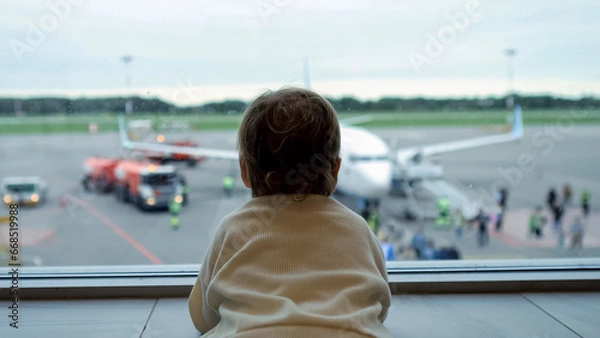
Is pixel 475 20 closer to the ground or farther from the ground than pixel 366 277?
farther from the ground

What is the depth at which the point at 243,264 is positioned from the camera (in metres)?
0.62

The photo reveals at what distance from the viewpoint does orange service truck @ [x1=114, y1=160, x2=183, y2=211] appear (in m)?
2.10

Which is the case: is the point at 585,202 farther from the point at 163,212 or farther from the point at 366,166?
the point at 163,212

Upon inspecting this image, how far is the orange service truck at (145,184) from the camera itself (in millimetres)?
2104

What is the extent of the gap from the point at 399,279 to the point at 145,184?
A: 1.49m

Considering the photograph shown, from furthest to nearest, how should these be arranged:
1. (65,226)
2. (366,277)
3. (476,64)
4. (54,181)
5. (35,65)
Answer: (65,226), (54,181), (476,64), (35,65), (366,277)

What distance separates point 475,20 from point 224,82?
0.74 metres

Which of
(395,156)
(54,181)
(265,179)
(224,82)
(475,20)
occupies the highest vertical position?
(475,20)

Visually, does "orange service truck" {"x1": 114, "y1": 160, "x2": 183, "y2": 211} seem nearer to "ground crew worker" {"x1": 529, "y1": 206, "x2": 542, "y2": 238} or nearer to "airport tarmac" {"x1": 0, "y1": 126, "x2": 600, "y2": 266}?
"airport tarmac" {"x1": 0, "y1": 126, "x2": 600, "y2": 266}

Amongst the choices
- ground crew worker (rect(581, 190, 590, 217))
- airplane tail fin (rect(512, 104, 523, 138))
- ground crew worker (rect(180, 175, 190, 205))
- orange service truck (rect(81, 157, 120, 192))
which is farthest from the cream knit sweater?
ground crew worker (rect(581, 190, 590, 217))

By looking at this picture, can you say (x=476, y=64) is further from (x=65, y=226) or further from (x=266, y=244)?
(x=65, y=226)

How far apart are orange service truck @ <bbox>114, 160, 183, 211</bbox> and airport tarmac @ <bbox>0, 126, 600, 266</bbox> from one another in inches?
2.5

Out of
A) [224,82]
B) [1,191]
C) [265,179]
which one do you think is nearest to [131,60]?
[224,82]

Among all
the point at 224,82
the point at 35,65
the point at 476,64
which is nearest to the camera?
the point at 35,65
